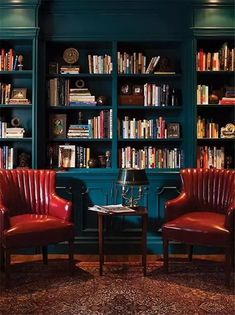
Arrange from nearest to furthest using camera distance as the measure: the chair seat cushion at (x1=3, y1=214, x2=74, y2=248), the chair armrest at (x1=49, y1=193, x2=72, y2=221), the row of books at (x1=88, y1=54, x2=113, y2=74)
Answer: the chair seat cushion at (x1=3, y1=214, x2=74, y2=248) → the chair armrest at (x1=49, y1=193, x2=72, y2=221) → the row of books at (x1=88, y1=54, x2=113, y2=74)

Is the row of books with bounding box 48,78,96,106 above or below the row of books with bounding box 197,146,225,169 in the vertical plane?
above

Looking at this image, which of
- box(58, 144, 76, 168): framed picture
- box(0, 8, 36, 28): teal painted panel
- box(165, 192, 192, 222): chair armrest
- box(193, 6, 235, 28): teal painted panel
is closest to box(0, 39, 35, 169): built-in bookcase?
box(0, 8, 36, 28): teal painted panel

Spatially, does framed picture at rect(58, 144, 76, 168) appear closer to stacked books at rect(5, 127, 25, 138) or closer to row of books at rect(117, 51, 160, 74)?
stacked books at rect(5, 127, 25, 138)

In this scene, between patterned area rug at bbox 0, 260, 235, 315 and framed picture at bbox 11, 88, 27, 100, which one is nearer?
patterned area rug at bbox 0, 260, 235, 315

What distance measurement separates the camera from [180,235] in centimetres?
327

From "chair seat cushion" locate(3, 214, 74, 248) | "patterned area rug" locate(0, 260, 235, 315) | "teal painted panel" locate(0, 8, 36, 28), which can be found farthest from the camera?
"teal painted panel" locate(0, 8, 36, 28)

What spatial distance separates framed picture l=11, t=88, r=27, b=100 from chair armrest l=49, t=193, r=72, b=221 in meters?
1.18

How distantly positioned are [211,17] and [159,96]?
3.12ft

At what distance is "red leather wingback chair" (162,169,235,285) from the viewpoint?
10.3ft

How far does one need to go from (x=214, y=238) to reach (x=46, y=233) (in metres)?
1.34

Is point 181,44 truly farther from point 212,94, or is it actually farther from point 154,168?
point 154,168

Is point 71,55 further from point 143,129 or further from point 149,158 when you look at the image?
point 149,158

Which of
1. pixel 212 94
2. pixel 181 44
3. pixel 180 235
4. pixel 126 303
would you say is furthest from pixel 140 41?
pixel 126 303

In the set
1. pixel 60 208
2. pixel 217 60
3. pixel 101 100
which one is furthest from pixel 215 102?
pixel 60 208
